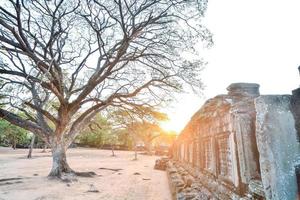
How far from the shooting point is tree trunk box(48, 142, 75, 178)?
11.9 meters

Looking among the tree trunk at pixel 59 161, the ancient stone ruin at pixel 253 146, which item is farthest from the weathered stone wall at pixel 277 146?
the tree trunk at pixel 59 161

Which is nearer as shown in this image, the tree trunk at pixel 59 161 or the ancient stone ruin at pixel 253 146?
the ancient stone ruin at pixel 253 146

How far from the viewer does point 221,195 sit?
450 cm

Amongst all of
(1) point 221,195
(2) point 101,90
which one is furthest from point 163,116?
(1) point 221,195

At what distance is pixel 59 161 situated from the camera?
40.0 feet

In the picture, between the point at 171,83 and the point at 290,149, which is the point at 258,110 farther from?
the point at 171,83

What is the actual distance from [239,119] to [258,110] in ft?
2.02

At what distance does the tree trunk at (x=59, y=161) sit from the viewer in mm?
11850

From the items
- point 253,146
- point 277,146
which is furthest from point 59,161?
point 277,146

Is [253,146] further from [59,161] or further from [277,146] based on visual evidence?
[59,161]

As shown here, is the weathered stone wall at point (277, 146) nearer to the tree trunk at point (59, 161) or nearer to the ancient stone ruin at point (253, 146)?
the ancient stone ruin at point (253, 146)

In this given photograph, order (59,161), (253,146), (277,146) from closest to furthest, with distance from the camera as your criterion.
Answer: (277,146)
(253,146)
(59,161)

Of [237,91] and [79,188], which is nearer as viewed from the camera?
[237,91]

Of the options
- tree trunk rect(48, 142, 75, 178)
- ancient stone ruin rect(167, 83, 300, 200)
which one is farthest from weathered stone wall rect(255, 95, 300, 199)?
tree trunk rect(48, 142, 75, 178)
